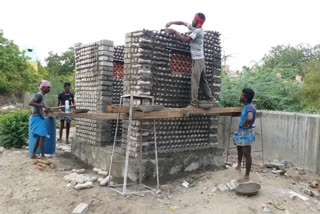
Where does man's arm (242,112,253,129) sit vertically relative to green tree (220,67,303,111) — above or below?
below

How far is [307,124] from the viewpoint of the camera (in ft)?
22.6

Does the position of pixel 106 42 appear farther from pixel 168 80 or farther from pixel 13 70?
pixel 13 70

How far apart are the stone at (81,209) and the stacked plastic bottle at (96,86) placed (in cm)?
276

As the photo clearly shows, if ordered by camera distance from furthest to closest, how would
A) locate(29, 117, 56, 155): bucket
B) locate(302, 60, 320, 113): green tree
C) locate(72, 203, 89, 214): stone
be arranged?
1. locate(302, 60, 320, 113): green tree
2. locate(29, 117, 56, 155): bucket
3. locate(72, 203, 89, 214): stone

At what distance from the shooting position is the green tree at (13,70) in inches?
959

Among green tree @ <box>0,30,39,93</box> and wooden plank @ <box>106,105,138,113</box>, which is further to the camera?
green tree @ <box>0,30,39,93</box>

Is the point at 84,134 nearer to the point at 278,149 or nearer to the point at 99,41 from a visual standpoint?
the point at 99,41

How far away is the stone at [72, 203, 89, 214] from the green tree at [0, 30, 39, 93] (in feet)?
78.3

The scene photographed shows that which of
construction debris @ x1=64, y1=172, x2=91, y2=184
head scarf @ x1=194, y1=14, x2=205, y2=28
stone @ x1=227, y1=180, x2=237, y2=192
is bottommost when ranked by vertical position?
construction debris @ x1=64, y1=172, x2=91, y2=184

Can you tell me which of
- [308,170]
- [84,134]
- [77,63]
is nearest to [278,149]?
[308,170]

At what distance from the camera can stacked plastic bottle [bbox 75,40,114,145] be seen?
6.81m

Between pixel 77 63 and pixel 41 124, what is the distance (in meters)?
2.32

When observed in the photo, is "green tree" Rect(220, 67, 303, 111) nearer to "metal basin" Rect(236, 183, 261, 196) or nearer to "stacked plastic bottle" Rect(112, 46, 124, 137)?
"stacked plastic bottle" Rect(112, 46, 124, 137)

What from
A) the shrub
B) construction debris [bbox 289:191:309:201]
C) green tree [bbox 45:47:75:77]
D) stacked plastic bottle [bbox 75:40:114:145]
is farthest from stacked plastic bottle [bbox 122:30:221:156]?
green tree [bbox 45:47:75:77]
